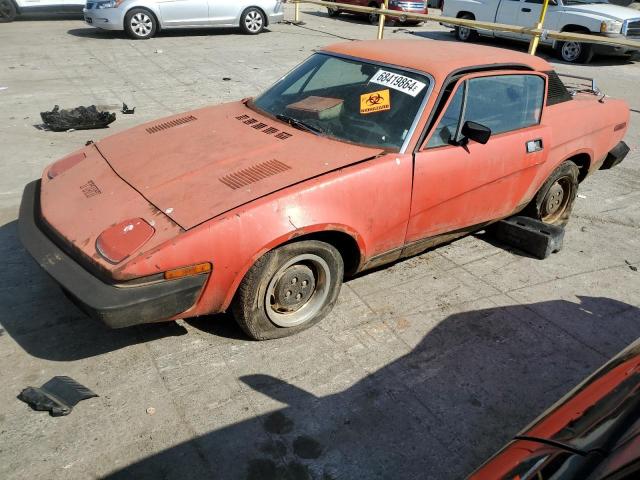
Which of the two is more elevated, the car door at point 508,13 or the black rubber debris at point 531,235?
the car door at point 508,13

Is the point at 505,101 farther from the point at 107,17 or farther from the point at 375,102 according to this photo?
the point at 107,17

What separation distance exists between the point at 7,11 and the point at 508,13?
13.1m

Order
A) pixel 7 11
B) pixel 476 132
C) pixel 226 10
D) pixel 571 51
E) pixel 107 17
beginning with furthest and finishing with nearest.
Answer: pixel 7 11, pixel 226 10, pixel 571 51, pixel 107 17, pixel 476 132

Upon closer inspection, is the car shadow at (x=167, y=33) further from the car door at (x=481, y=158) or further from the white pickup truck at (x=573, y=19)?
the car door at (x=481, y=158)

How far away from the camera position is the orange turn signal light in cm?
279

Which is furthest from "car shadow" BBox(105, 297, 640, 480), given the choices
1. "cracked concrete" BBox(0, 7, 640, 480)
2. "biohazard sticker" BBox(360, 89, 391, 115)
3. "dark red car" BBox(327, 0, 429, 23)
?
"dark red car" BBox(327, 0, 429, 23)

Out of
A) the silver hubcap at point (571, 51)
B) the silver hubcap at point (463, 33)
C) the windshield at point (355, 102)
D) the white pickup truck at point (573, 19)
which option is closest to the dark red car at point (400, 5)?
the silver hubcap at point (463, 33)

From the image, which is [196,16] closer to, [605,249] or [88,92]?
[88,92]

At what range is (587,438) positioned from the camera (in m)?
1.68

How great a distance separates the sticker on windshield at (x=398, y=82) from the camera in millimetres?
3717

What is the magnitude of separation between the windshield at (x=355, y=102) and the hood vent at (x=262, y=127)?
5.9 inches

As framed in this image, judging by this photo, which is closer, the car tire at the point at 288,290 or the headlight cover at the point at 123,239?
the headlight cover at the point at 123,239

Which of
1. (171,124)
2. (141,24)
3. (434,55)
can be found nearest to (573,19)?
(141,24)

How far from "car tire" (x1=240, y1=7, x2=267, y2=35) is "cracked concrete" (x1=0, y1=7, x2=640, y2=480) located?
397 inches
